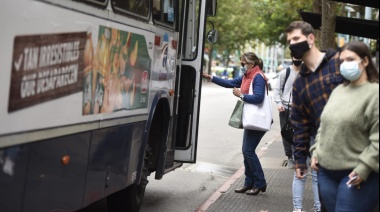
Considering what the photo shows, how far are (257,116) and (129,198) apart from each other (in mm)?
2172

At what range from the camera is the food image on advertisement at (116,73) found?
579 centimetres

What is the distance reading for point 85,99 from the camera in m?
5.64

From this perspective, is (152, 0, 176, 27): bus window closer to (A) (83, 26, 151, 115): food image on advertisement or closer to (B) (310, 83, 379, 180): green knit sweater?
(A) (83, 26, 151, 115): food image on advertisement

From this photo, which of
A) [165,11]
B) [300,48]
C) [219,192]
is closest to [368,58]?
[300,48]

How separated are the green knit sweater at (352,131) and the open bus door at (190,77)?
4.18 m

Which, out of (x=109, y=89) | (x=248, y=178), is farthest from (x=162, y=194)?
(x=109, y=89)

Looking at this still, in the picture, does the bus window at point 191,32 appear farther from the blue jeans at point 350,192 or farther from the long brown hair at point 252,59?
the blue jeans at point 350,192

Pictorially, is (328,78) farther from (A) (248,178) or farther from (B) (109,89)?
(A) (248,178)

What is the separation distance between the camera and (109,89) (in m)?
6.18

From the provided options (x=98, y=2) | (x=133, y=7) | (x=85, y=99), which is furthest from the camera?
(x=133, y=7)

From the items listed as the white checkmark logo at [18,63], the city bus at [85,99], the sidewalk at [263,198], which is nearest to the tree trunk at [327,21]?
the sidewalk at [263,198]

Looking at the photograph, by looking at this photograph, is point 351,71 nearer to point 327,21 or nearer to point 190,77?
point 190,77

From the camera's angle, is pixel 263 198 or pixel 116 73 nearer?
pixel 116 73

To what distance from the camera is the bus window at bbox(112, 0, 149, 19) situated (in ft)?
20.6
